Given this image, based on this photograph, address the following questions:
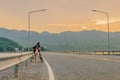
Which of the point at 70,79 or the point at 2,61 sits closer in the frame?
the point at 2,61

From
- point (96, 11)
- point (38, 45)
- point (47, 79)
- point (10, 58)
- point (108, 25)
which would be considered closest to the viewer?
point (10, 58)

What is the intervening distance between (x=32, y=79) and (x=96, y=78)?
2.64m

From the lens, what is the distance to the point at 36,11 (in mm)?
64312

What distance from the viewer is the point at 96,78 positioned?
15.4 meters

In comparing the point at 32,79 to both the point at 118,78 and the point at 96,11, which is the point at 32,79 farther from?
the point at 96,11

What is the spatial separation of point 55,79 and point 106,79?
209cm

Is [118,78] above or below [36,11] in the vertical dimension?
below

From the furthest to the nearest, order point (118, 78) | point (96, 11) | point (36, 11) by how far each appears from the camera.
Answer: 1. point (96, 11)
2. point (36, 11)
3. point (118, 78)

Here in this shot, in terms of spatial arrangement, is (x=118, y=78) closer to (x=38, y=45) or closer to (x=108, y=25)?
(x=38, y=45)

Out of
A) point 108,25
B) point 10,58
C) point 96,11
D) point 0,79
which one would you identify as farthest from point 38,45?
point 96,11

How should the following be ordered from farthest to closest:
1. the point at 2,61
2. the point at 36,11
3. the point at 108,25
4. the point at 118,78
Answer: the point at 108,25 < the point at 36,11 < the point at 118,78 < the point at 2,61

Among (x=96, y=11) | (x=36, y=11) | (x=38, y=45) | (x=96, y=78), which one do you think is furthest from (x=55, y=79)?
(x=96, y=11)

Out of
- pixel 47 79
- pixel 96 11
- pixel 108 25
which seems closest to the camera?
pixel 47 79

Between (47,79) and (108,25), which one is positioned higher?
(108,25)
